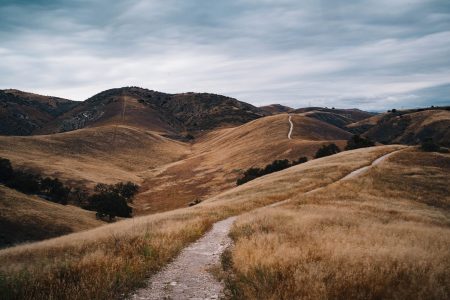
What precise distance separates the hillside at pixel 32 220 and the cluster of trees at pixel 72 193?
7237 millimetres

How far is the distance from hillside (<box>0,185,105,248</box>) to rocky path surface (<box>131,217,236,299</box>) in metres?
30.0

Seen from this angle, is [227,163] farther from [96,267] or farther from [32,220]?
[96,267]

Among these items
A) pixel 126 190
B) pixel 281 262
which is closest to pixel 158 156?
pixel 126 190

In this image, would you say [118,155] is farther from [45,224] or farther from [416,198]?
[416,198]

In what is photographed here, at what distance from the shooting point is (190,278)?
10508 mm

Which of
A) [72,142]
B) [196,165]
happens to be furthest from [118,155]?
[196,165]

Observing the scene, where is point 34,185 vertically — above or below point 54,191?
above

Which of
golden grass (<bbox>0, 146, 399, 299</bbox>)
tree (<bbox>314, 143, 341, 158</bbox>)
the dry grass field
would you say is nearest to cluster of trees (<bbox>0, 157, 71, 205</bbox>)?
the dry grass field

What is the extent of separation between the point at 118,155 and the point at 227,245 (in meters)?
127

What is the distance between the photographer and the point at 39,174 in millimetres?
83312

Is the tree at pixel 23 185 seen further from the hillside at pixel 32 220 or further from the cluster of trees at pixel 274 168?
the cluster of trees at pixel 274 168

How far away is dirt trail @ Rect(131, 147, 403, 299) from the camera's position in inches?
353

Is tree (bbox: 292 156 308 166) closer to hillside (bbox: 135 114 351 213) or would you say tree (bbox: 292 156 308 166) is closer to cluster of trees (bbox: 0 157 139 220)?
hillside (bbox: 135 114 351 213)

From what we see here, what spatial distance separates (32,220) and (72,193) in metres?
33.5
